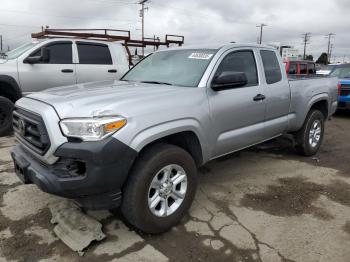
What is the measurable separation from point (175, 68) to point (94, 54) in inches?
161

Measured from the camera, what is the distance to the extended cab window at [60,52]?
6926 mm

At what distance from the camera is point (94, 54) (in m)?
7.52

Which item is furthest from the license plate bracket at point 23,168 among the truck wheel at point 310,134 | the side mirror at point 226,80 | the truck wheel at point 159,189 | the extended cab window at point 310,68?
the extended cab window at point 310,68

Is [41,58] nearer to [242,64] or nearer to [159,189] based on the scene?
[242,64]

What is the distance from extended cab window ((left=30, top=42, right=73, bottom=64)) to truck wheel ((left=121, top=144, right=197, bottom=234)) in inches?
189

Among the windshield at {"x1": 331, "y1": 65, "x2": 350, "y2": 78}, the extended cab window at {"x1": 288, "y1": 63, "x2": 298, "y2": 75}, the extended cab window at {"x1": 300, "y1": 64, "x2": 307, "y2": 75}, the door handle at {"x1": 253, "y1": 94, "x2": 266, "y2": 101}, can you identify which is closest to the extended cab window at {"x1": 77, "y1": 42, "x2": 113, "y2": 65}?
the door handle at {"x1": 253, "y1": 94, "x2": 266, "y2": 101}

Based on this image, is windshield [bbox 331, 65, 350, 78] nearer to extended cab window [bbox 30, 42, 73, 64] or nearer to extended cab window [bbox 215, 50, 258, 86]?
extended cab window [bbox 215, 50, 258, 86]

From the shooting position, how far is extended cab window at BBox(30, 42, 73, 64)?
693cm

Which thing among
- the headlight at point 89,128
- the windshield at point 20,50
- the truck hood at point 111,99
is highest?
the windshield at point 20,50

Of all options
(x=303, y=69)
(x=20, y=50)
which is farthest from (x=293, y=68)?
(x=20, y=50)

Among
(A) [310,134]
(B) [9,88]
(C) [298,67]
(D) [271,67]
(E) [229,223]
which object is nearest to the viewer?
(E) [229,223]

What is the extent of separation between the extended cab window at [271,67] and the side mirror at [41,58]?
13.5 ft

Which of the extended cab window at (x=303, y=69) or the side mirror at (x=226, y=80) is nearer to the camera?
the side mirror at (x=226, y=80)

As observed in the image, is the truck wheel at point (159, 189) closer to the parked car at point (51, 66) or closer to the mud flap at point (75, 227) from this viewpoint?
the mud flap at point (75, 227)
